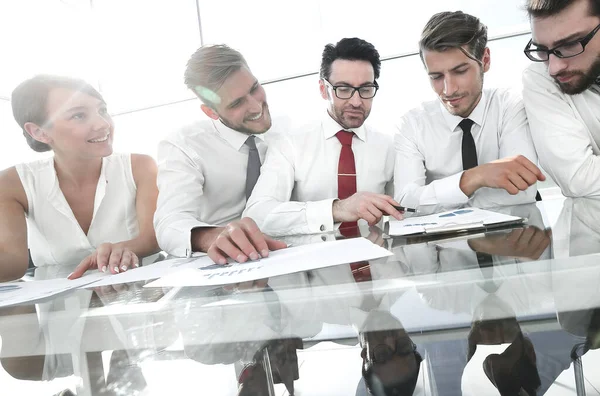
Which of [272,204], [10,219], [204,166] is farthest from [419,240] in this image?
[10,219]

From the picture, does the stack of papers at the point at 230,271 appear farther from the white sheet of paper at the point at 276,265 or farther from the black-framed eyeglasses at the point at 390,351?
the black-framed eyeglasses at the point at 390,351

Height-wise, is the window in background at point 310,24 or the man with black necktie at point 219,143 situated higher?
the window in background at point 310,24

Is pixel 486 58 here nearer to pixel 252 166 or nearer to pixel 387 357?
pixel 252 166

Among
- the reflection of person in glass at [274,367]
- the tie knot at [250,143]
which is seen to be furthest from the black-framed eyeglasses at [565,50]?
the reflection of person in glass at [274,367]

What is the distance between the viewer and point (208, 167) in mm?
1768

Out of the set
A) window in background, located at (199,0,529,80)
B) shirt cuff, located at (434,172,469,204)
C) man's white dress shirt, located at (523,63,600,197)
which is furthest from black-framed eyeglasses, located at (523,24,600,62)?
window in background, located at (199,0,529,80)

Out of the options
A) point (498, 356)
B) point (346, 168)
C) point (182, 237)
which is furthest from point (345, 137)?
point (498, 356)

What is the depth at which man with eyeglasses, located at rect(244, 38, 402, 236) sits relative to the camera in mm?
1796

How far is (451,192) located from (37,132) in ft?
5.39

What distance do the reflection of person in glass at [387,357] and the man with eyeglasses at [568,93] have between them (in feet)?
3.94

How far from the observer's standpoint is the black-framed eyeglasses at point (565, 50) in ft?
4.11

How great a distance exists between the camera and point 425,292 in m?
0.37

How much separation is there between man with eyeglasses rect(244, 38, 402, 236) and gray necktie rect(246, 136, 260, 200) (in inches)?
2.5

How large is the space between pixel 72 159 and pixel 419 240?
1.56 meters
